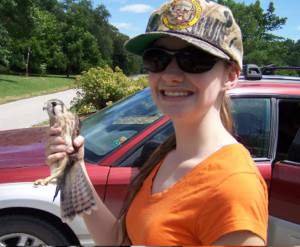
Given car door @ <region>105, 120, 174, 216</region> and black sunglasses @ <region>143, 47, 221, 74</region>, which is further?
car door @ <region>105, 120, 174, 216</region>

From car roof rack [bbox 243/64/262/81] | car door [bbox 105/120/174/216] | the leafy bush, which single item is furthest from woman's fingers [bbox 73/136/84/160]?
the leafy bush

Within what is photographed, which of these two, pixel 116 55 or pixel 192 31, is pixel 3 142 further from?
pixel 116 55

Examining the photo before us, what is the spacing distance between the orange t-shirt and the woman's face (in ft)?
0.49

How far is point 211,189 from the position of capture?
1.35 meters

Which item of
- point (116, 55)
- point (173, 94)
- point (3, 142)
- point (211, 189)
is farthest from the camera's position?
point (116, 55)

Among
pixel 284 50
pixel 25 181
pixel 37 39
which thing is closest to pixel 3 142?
pixel 25 181

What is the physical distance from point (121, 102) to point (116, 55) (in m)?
84.1

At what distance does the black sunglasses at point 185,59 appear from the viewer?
1.49 m

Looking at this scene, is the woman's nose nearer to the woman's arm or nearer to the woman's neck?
the woman's neck

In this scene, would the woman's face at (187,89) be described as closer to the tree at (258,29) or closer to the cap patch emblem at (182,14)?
the cap patch emblem at (182,14)

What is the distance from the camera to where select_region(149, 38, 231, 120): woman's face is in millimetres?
1517

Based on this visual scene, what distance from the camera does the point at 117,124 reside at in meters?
4.10

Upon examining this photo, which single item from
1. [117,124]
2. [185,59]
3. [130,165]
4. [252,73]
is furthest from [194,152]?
[252,73]

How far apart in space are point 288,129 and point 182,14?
9.57 ft
